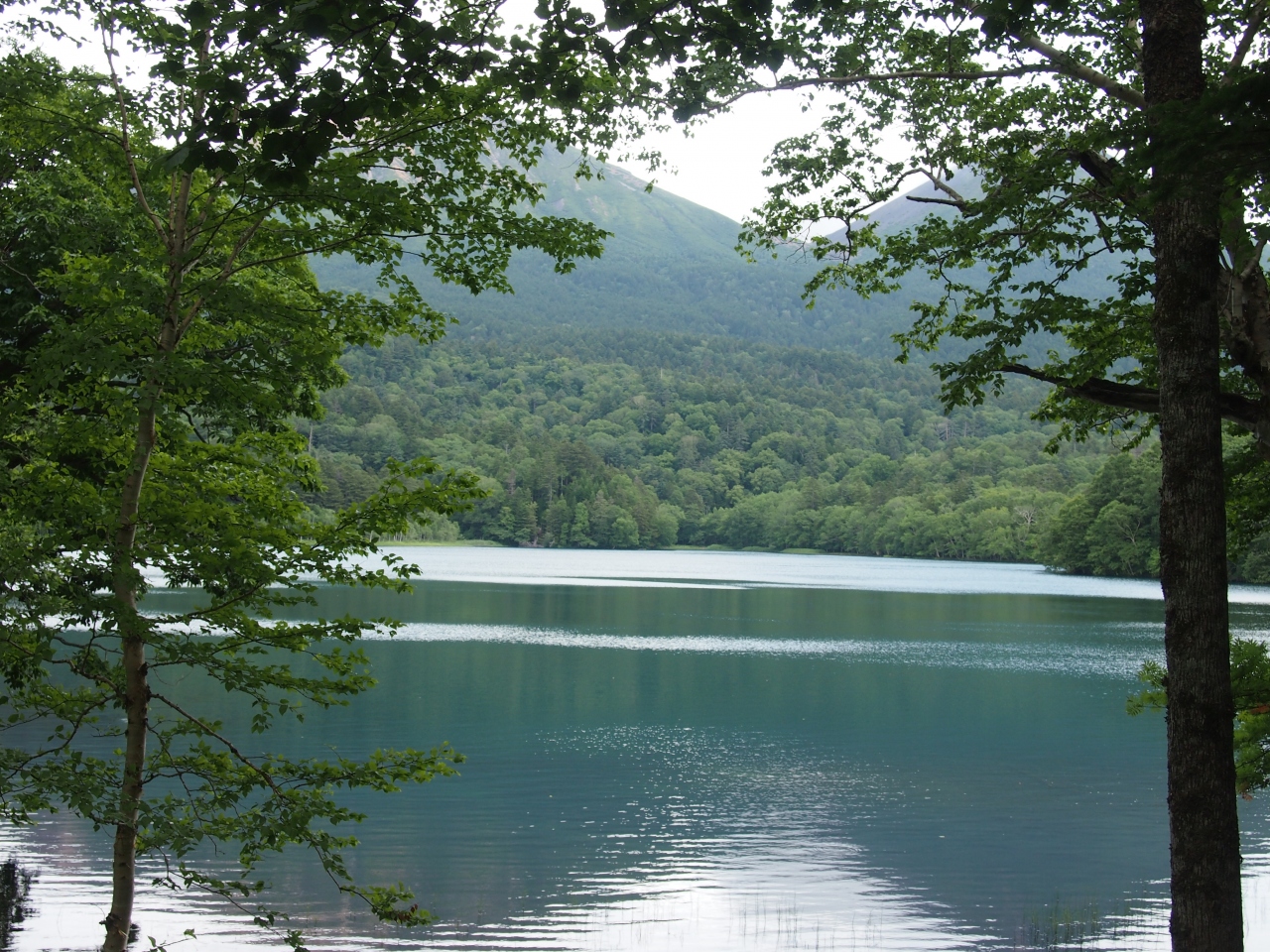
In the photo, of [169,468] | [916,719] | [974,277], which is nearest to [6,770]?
[169,468]

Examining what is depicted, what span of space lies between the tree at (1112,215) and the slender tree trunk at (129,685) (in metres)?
3.57

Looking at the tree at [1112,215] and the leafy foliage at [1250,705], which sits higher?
the tree at [1112,215]

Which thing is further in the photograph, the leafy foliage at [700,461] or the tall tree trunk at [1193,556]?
the leafy foliage at [700,461]

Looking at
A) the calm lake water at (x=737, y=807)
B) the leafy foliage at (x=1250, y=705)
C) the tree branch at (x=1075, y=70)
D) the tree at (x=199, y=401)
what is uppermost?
the tree branch at (x=1075, y=70)

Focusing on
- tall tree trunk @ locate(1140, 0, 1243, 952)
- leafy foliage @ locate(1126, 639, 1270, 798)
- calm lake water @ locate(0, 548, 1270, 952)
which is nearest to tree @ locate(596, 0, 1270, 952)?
tall tree trunk @ locate(1140, 0, 1243, 952)

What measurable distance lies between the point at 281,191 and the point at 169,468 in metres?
1.99

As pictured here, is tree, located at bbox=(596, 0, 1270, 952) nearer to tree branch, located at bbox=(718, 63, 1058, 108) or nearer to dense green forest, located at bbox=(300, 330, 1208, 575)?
tree branch, located at bbox=(718, 63, 1058, 108)

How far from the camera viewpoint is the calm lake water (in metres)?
11.5

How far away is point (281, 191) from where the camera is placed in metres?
5.70

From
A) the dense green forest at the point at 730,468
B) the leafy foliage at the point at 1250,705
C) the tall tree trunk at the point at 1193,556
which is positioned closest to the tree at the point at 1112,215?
the tall tree trunk at the point at 1193,556

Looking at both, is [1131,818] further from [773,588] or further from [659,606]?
[773,588]

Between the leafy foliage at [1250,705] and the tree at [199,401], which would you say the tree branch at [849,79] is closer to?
the tree at [199,401]

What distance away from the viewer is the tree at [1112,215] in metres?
4.73

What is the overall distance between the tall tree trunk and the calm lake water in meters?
6.59
